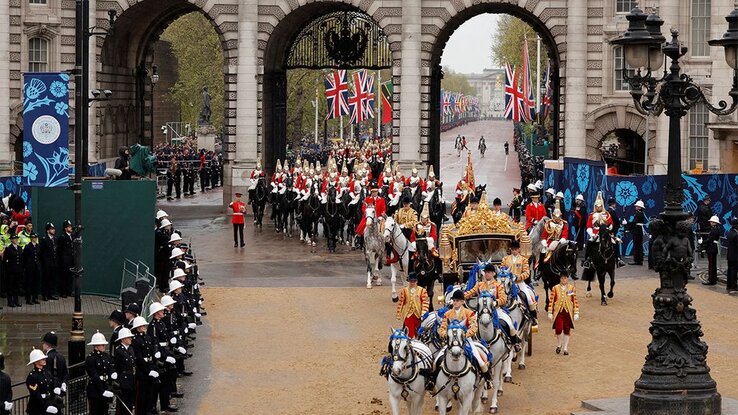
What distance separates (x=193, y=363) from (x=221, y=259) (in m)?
16.5

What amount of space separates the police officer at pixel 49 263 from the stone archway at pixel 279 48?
24433mm

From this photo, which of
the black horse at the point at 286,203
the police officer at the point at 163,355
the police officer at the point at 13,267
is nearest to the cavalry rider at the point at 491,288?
the police officer at the point at 163,355

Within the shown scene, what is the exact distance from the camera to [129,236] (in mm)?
36312

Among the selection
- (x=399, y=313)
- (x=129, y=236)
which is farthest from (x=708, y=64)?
(x=399, y=313)

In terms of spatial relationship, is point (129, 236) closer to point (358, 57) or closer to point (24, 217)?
point (24, 217)

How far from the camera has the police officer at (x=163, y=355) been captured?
76.3 ft

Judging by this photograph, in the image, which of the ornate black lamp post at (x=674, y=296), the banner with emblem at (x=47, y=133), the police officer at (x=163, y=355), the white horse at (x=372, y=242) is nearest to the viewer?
the ornate black lamp post at (x=674, y=296)

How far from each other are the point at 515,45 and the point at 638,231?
72686 mm

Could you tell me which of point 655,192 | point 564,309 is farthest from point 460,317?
point 655,192

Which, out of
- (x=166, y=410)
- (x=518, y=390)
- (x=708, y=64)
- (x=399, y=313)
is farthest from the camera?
(x=708, y=64)

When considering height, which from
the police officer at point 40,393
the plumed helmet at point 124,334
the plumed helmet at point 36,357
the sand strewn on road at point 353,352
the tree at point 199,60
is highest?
the tree at point 199,60

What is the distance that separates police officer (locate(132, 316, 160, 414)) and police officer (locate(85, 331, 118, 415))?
0.91m

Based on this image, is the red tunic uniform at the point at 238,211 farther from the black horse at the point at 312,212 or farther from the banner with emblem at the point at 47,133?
the banner with emblem at the point at 47,133

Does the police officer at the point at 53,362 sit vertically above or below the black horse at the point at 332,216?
below
